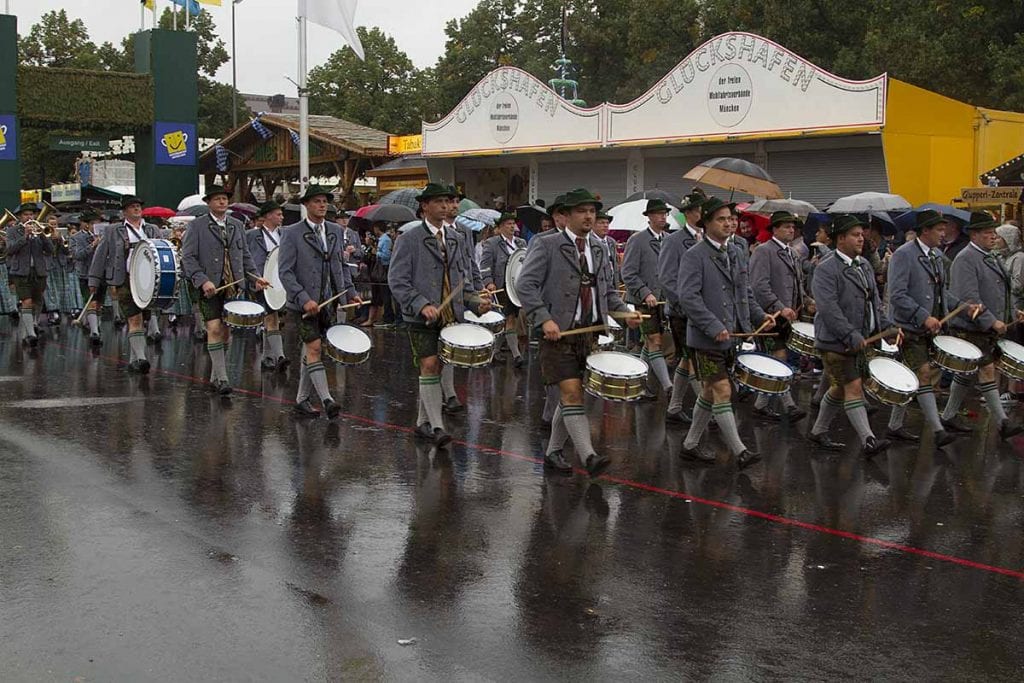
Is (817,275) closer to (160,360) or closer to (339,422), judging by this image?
(339,422)

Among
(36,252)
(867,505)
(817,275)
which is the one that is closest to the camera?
(867,505)

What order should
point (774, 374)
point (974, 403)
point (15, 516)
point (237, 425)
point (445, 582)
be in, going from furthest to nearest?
1. point (974, 403)
2. point (237, 425)
3. point (774, 374)
4. point (15, 516)
5. point (445, 582)

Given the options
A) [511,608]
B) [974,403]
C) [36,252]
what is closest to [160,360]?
[36,252]

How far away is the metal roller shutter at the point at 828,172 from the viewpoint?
22281 mm

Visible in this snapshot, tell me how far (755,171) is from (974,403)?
664 centimetres

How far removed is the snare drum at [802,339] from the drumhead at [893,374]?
1.09 metres

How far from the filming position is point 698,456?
9273 millimetres

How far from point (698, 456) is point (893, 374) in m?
1.73

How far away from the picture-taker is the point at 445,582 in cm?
614

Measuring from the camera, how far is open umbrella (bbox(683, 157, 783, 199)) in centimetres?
Result: 1847

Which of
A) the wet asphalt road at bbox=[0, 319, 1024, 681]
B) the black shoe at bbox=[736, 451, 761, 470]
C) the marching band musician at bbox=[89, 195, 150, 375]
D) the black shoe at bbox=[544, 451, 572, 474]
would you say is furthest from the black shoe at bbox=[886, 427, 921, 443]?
the marching band musician at bbox=[89, 195, 150, 375]

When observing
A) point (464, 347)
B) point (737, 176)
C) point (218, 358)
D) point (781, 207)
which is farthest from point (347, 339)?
point (737, 176)

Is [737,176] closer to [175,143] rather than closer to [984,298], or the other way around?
[984,298]

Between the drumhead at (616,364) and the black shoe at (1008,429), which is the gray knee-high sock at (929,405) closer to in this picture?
the black shoe at (1008,429)
